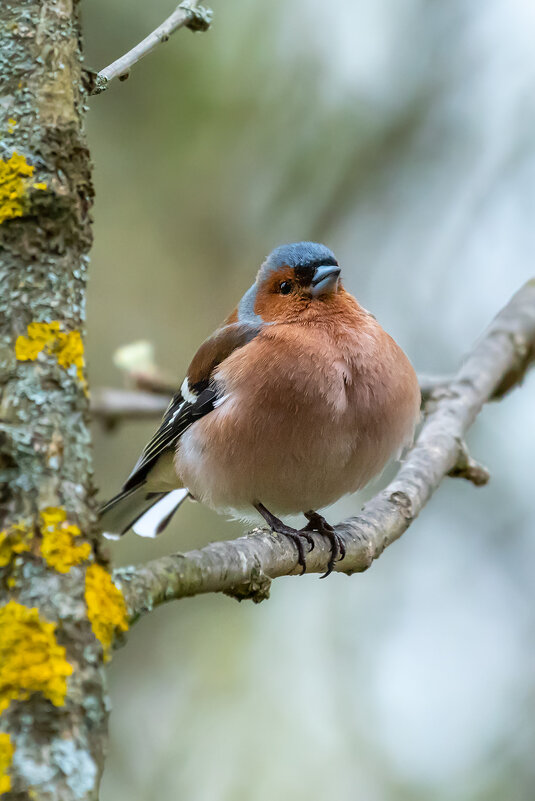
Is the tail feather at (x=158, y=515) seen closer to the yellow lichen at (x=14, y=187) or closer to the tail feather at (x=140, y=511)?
the tail feather at (x=140, y=511)

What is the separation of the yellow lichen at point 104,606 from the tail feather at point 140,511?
3.34 metres

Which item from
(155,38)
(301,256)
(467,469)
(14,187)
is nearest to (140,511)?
(301,256)

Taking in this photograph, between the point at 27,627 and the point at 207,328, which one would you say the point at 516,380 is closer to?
the point at 207,328

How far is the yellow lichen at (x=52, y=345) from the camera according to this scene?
1.65 m

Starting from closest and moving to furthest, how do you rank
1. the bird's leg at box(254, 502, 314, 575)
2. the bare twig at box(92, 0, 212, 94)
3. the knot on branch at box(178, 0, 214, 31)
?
the bare twig at box(92, 0, 212, 94), the knot on branch at box(178, 0, 214, 31), the bird's leg at box(254, 502, 314, 575)

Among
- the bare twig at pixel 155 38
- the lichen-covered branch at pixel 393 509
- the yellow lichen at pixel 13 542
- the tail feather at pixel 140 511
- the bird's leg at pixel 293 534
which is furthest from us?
the tail feather at pixel 140 511

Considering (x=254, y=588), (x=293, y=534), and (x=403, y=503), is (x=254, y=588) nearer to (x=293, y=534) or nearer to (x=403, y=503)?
(x=293, y=534)

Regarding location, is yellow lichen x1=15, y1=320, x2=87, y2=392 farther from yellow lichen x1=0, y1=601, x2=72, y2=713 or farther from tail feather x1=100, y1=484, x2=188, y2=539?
tail feather x1=100, y1=484, x2=188, y2=539

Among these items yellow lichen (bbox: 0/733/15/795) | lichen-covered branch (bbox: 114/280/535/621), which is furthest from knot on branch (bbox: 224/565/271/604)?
yellow lichen (bbox: 0/733/15/795)

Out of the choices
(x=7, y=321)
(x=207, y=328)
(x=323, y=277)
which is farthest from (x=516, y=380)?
(x=7, y=321)

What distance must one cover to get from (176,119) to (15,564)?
6.84 metres

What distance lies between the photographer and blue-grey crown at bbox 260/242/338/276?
4527 mm

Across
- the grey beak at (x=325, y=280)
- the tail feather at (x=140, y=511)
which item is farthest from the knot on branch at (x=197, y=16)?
the tail feather at (x=140, y=511)

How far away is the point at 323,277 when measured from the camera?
4418mm
